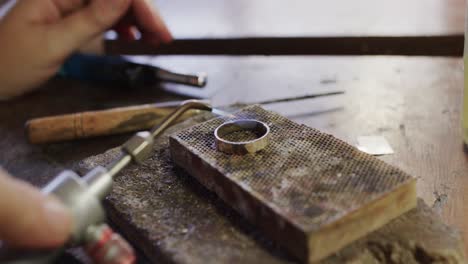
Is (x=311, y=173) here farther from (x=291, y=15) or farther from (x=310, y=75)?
(x=291, y=15)

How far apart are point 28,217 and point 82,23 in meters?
0.72

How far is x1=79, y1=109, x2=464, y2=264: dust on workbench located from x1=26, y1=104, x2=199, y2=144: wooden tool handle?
9.1 inches

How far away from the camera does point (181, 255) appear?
60cm

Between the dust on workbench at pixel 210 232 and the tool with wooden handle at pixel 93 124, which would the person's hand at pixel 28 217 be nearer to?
the dust on workbench at pixel 210 232

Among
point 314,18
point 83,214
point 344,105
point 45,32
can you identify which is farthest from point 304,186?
point 314,18

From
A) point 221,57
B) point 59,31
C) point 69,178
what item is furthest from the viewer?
point 221,57

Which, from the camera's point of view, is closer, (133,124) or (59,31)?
(133,124)

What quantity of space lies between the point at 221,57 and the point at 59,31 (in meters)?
0.38

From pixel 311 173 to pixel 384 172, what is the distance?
0.28 feet

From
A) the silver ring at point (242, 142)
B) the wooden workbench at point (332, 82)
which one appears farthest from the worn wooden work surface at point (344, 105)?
the silver ring at point (242, 142)

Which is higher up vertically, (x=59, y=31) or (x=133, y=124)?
(x=59, y=31)

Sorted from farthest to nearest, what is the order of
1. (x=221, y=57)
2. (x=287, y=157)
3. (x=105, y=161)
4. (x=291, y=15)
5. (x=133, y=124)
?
(x=291, y=15), (x=221, y=57), (x=133, y=124), (x=105, y=161), (x=287, y=157)

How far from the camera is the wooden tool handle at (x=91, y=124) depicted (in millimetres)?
950

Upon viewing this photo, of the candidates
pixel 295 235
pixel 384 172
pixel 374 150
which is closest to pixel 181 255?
pixel 295 235
